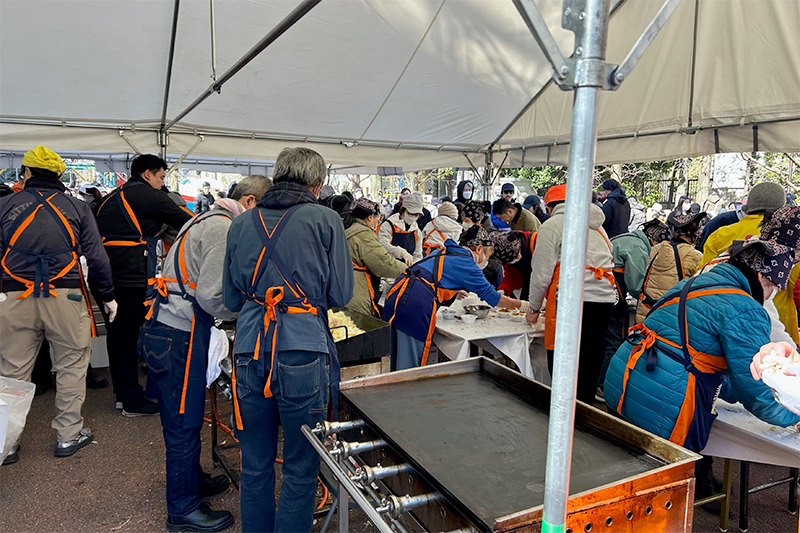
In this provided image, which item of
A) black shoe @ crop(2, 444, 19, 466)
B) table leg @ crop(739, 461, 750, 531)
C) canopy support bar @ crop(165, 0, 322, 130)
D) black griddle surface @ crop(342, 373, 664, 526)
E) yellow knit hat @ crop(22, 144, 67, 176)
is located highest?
canopy support bar @ crop(165, 0, 322, 130)

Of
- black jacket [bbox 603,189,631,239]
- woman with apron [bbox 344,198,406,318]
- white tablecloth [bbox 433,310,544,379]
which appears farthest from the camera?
black jacket [bbox 603,189,631,239]

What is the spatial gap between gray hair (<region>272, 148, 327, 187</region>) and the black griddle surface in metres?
0.93

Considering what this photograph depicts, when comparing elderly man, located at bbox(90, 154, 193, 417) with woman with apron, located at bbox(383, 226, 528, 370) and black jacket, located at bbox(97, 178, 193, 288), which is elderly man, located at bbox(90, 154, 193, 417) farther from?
woman with apron, located at bbox(383, 226, 528, 370)

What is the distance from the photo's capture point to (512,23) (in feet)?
16.3

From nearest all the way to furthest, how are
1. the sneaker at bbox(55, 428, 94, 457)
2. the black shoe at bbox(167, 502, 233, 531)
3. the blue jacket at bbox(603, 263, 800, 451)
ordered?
the blue jacket at bbox(603, 263, 800, 451)
the black shoe at bbox(167, 502, 233, 531)
the sneaker at bbox(55, 428, 94, 457)

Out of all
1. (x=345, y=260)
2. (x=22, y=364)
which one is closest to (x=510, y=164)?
(x=345, y=260)

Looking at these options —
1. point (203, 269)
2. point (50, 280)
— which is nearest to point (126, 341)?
point (50, 280)

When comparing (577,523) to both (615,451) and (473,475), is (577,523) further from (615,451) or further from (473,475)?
(615,451)

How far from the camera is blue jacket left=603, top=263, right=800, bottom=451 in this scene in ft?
6.57

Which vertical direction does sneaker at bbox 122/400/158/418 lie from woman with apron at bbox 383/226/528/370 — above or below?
below

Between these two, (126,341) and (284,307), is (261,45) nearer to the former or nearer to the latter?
(284,307)

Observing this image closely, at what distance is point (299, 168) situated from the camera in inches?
87.6

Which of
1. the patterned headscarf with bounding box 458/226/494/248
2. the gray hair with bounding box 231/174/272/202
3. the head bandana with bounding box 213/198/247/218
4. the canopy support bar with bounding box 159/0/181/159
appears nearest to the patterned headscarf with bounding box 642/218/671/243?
the patterned headscarf with bounding box 458/226/494/248

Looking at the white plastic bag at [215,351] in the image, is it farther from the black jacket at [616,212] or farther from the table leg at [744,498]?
the black jacket at [616,212]
